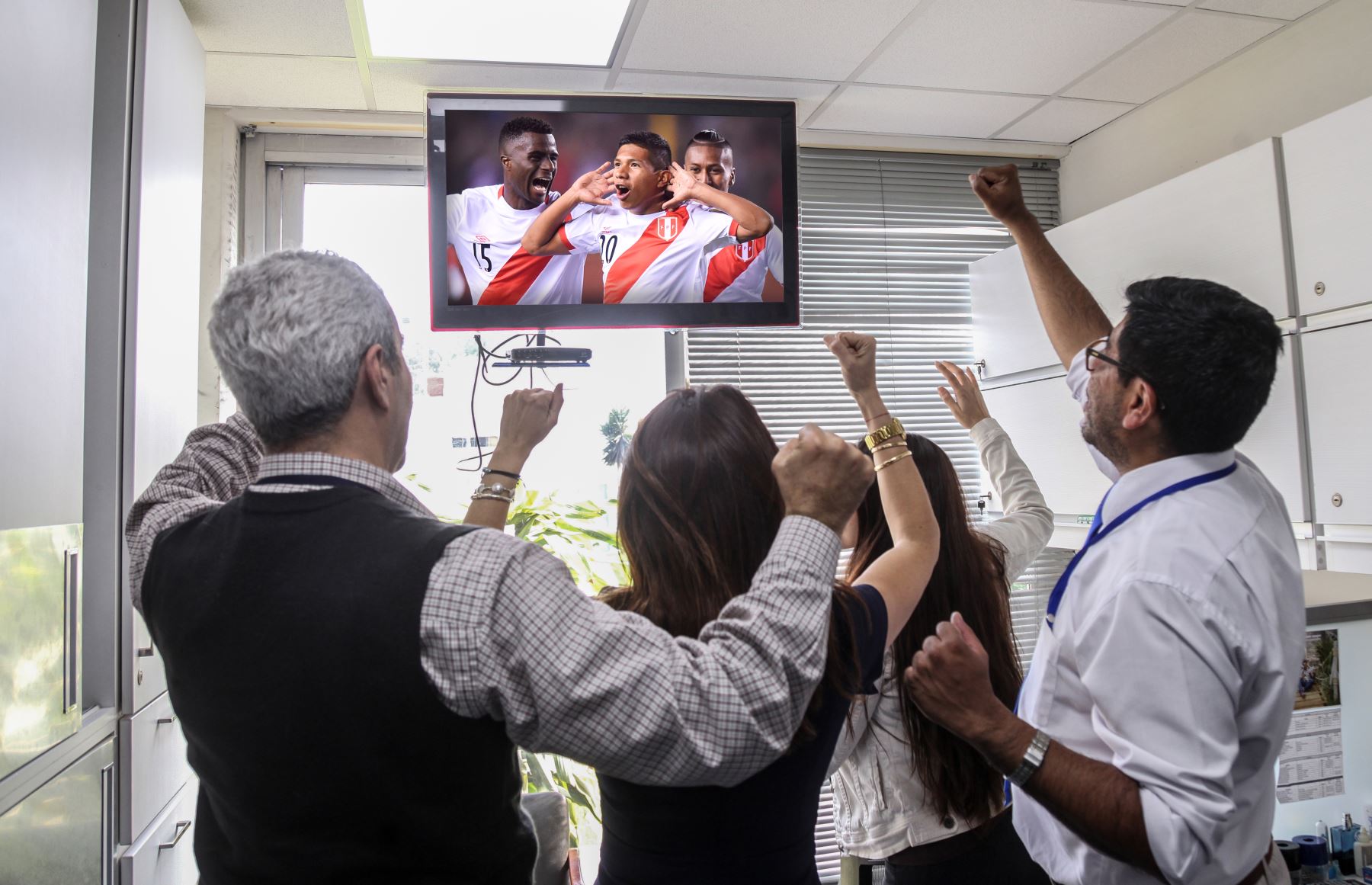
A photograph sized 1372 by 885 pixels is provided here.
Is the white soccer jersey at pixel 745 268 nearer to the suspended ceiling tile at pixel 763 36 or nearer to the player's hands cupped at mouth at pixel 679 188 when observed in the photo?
the player's hands cupped at mouth at pixel 679 188

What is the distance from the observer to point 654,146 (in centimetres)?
227

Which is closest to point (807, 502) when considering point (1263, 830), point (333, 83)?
point (1263, 830)

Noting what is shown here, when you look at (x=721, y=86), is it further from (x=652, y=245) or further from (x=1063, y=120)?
(x=1063, y=120)

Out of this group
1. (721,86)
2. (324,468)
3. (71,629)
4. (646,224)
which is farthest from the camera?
(721,86)

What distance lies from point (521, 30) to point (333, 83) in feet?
2.17

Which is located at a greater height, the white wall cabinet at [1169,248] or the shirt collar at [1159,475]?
the white wall cabinet at [1169,248]

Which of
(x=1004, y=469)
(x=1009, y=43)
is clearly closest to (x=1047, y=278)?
(x=1004, y=469)

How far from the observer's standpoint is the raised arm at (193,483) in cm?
97

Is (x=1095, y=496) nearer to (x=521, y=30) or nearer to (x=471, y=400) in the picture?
(x=471, y=400)

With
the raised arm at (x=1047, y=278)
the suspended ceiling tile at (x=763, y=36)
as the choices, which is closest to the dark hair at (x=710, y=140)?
the suspended ceiling tile at (x=763, y=36)

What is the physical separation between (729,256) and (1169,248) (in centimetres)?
118

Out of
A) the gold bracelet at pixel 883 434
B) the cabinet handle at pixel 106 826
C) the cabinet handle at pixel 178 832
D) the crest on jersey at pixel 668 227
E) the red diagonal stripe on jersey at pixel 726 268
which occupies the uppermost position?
the crest on jersey at pixel 668 227

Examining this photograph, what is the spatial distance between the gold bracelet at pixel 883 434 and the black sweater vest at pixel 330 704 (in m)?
0.76

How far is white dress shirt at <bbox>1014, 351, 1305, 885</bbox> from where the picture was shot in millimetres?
1026
